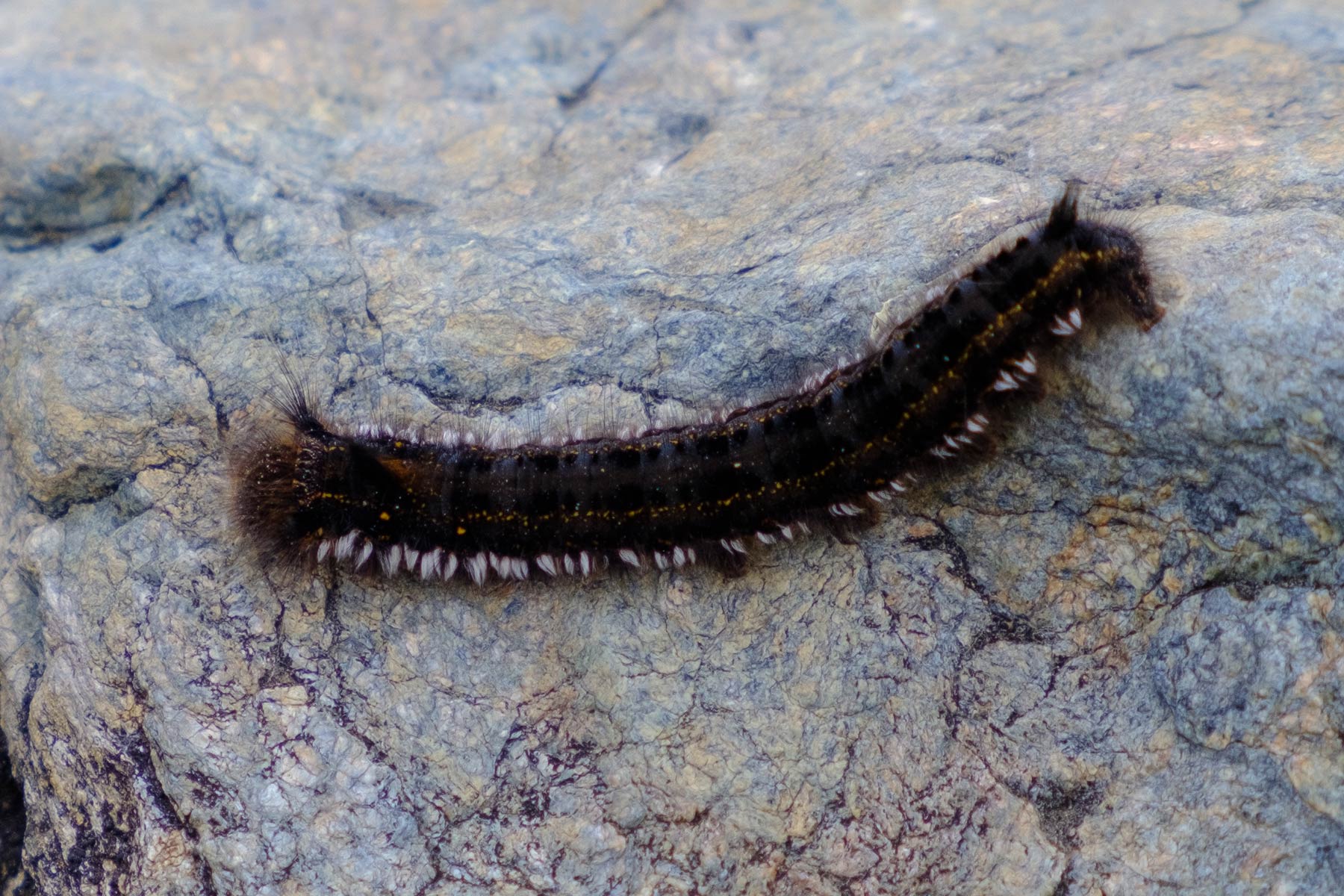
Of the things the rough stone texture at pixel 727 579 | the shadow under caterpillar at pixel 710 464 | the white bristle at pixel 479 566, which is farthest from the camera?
the white bristle at pixel 479 566

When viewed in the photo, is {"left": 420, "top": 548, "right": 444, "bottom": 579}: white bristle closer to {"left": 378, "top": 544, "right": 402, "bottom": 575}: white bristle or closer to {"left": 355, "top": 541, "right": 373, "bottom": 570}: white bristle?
{"left": 378, "top": 544, "right": 402, "bottom": 575}: white bristle

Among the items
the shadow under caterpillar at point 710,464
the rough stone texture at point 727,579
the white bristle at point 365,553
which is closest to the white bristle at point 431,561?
the shadow under caterpillar at point 710,464

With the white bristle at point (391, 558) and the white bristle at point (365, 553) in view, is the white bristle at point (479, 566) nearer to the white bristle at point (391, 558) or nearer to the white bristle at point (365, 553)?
the white bristle at point (391, 558)

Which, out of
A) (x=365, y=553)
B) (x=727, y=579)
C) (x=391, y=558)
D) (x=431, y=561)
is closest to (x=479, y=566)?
(x=431, y=561)

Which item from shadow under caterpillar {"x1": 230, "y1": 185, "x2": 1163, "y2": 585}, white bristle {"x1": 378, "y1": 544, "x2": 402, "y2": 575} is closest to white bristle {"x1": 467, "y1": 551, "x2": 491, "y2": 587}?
shadow under caterpillar {"x1": 230, "y1": 185, "x2": 1163, "y2": 585}

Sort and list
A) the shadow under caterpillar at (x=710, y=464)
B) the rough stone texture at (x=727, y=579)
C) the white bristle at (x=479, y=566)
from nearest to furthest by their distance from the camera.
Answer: the rough stone texture at (x=727, y=579) → the shadow under caterpillar at (x=710, y=464) → the white bristle at (x=479, y=566)

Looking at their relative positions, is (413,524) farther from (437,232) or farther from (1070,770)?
(1070,770)

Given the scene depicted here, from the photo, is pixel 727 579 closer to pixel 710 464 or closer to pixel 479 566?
pixel 710 464
